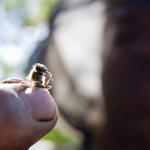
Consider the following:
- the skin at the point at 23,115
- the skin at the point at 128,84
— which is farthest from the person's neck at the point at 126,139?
the skin at the point at 23,115

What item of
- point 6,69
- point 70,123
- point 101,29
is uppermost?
point 101,29

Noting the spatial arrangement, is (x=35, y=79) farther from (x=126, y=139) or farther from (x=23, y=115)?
(x=126, y=139)

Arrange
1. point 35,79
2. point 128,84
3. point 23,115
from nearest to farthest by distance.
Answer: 1. point 23,115
2. point 35,79
3. point 128,84

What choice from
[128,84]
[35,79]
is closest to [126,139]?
[128,84]

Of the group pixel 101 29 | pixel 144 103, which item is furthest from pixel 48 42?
pixel 144 103

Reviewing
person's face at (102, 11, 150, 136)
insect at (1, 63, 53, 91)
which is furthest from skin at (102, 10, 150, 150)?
insect at (1, 63, 53, 91)

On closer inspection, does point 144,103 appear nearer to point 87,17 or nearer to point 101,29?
point 101,29
